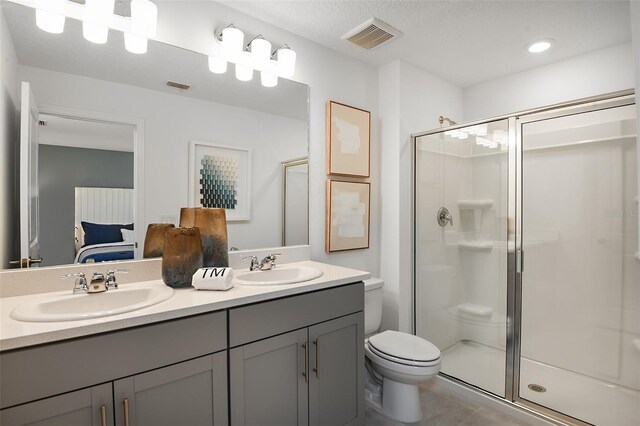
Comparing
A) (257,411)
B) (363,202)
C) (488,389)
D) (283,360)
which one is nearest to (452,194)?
(363,202)

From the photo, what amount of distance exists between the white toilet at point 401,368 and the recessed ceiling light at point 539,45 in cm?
215

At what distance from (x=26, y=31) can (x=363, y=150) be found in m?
1.93

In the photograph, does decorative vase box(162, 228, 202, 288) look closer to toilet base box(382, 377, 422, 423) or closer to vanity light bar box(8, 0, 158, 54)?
vanity light bar box(8, 0, 158, 54)

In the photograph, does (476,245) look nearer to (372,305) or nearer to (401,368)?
(372,305)

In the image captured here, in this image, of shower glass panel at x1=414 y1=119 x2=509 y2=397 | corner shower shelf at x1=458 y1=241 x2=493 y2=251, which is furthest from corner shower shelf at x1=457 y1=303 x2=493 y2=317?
corner shower shelf at x1=458 y1=241 x2=493 y2=251

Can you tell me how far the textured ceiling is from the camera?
1868 millimetres

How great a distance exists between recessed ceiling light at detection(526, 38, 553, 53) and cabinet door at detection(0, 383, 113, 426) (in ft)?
9.89

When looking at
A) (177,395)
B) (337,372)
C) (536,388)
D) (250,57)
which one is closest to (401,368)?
(337,372)

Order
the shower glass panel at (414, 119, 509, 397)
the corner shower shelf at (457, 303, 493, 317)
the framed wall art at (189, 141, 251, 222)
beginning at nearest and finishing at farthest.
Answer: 1. the framed wall art at (189, 141, 251, 222)
2. the shower glass panel at (414, 119, 509, 397)
3. the corner shower shelf at (457, 303, 493, 317)

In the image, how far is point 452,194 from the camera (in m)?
2.70

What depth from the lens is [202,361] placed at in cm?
123

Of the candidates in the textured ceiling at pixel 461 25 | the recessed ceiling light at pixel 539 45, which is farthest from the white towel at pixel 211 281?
the recessed ceiling light at pixel 539 45

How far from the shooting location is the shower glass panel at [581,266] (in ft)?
6.91

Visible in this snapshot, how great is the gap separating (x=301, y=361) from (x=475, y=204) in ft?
6.07
